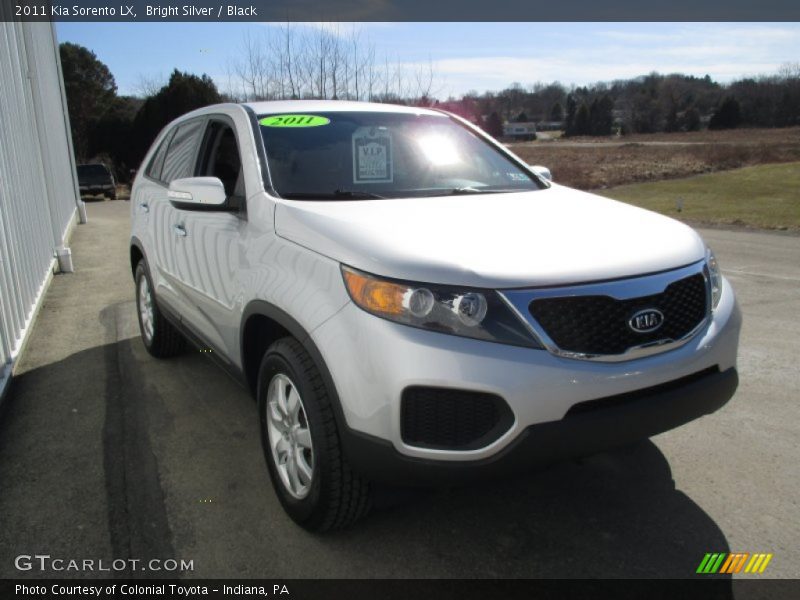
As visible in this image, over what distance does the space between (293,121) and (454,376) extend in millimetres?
2018

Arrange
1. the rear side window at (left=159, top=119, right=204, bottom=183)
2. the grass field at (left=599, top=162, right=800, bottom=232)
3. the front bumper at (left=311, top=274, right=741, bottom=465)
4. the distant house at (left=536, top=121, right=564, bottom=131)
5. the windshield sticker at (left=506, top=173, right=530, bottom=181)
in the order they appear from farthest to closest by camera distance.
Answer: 1. the distant house at (left=536, top=121, right=564, bottom=131)
2. the grass field at (left=599, top=162, right=800, bottom=232)
3. the rear side window at (left=159, top=119, right=204, bottom=183)
4. the windshield sticker at (left=506, top=173, right=530, bottom=181)
5. the front bumper at (left=311, top=274, right=741, bottom=465)

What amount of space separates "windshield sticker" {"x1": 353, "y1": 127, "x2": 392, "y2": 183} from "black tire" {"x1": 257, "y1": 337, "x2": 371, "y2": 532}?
109 cm

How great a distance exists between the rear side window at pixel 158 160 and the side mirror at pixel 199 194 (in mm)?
1634

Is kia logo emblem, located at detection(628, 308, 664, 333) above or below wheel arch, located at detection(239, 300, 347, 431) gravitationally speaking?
above

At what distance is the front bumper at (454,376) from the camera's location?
7.18ft

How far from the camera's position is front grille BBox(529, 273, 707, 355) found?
2.27 metres

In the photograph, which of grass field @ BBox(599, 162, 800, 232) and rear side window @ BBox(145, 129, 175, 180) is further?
grass field @ BBox(599, 162, 800, 232)

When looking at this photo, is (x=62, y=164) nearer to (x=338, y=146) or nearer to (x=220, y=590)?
(x=338, y=146)

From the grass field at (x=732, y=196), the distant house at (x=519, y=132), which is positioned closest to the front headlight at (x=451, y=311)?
the grass field at (x=732, y=196)

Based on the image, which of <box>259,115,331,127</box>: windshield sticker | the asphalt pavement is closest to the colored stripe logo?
the asphalt pavement

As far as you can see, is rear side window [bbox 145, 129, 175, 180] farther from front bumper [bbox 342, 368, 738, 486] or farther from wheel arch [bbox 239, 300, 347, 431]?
front bumper [bbox 342, 368, 738, 486]

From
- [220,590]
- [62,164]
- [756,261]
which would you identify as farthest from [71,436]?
[62,164]

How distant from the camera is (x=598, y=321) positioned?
2.32 m

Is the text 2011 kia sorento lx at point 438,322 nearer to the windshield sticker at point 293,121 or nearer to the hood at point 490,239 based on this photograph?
the hood at point 490,239
